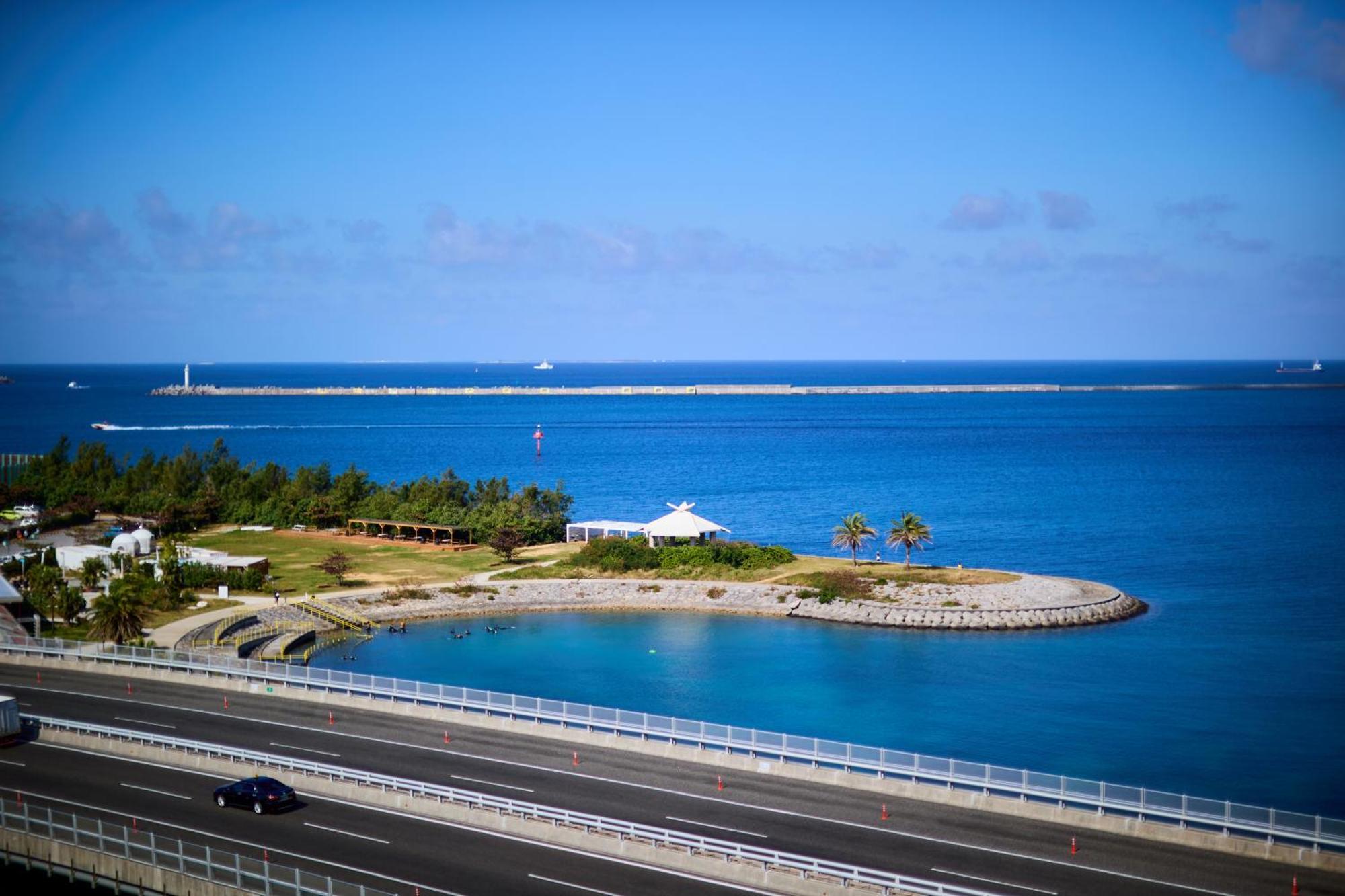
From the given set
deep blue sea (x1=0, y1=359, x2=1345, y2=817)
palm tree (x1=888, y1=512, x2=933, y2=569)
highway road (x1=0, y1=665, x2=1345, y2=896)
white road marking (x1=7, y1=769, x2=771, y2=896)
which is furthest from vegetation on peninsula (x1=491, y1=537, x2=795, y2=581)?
white road marking (x1=7, y1=769, x2=771, y2=896)

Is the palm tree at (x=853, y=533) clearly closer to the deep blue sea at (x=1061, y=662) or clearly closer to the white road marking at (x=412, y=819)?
the deep blue sea at (x=1061, y=662)

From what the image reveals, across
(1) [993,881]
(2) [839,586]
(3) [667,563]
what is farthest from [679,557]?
(1) [993,881]

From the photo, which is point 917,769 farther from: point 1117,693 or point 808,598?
point 808,598

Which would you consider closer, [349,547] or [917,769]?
[917,769]

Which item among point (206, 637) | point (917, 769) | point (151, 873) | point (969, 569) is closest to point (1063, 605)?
point (969, 569)

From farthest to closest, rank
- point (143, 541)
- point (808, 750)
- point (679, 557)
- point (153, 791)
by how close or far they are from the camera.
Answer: point (679, 557)
point (143, 541)
point (808, 750)
point (153, 791)

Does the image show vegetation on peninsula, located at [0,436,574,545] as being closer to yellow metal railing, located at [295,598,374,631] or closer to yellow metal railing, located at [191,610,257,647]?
yellow metal railing, located at [295,598,374,631]

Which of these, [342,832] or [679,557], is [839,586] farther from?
[342,832]
